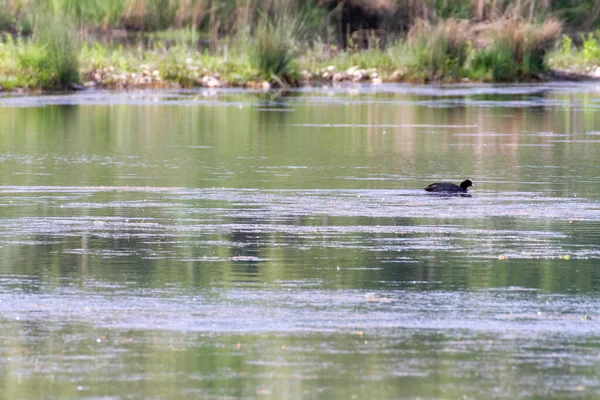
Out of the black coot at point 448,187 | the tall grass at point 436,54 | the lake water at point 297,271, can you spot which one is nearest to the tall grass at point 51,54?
the tall grass at point 436,54

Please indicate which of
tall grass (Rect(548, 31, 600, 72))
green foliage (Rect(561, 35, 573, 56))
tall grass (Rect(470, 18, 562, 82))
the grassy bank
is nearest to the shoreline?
the grassy bank

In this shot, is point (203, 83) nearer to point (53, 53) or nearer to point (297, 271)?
point (53, 53)

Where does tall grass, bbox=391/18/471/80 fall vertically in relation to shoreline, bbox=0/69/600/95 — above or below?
above

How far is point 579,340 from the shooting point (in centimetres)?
812

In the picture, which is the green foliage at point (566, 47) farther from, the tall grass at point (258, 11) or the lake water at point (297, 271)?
the lake water at point (297, 271)

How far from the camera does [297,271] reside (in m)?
10.4

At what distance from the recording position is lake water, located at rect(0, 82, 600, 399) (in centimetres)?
738

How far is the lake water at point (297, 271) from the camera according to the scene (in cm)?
738

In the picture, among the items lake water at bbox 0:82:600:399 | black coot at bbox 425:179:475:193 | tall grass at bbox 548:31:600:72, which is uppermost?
tall grass at bbox 548:31:600:72

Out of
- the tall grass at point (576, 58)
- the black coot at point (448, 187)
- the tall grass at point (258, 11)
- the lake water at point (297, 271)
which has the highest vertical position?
the tall grass at point (258, 11)

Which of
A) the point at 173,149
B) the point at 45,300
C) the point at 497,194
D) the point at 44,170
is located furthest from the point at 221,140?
the point at 45,300

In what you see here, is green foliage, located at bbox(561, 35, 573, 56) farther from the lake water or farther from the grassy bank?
the lake water

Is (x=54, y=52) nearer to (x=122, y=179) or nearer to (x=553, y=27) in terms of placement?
(x=553, y=27)

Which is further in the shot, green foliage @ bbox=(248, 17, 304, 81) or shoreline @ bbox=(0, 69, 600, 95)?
green foliage @ bbox=(248, 17, 304, 81)
